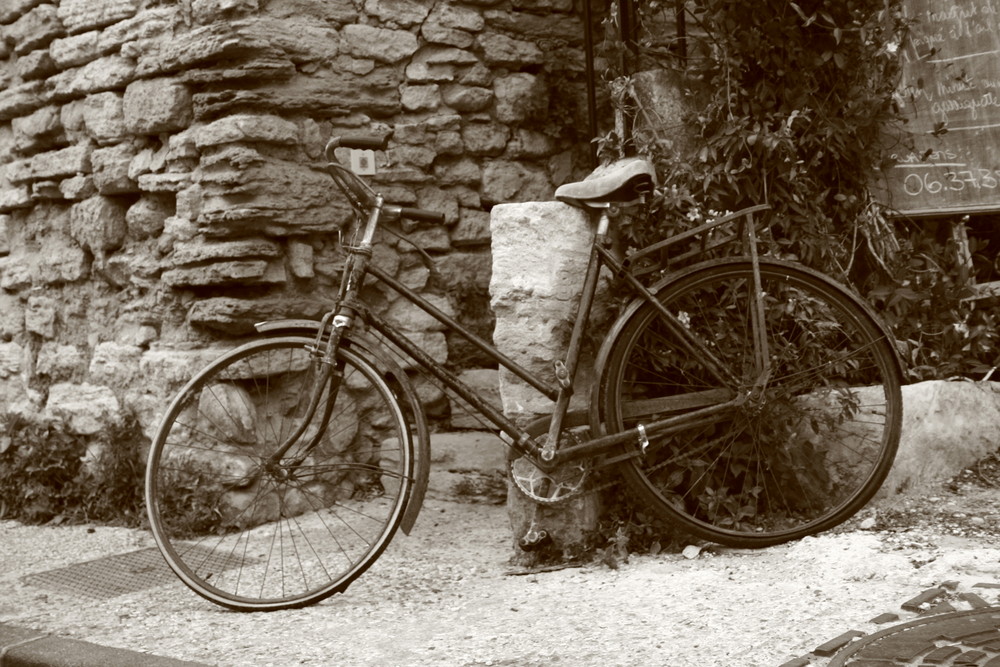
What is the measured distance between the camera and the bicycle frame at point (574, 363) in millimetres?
4086

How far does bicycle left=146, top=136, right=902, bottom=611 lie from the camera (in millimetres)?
4078

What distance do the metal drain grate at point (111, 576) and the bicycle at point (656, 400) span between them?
141 mm

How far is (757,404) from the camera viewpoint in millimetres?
4160

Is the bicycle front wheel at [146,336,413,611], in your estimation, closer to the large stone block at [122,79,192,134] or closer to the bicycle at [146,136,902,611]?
the bicycle at [146,136,902,611]

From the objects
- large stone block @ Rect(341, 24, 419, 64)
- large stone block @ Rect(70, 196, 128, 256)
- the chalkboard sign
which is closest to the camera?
the chalkboard sign

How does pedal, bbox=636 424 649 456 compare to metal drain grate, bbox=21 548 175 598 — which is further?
metal drain grate, bbox=21 548 175 598

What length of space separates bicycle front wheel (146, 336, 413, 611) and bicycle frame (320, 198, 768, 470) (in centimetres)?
18

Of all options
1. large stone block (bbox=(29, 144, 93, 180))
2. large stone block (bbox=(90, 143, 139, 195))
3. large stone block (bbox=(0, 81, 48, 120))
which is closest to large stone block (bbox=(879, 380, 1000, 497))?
large stone block (bbox=(90, 143, 139, 195))

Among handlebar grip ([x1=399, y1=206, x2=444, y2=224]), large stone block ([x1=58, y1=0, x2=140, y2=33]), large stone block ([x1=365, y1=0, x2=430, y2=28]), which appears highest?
large stone block ([x1=58, y1=0, x2=140, y2=33])

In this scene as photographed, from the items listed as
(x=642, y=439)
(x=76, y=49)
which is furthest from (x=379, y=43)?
(x=642, y=439)

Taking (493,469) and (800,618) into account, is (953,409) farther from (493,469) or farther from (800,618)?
(493,469)

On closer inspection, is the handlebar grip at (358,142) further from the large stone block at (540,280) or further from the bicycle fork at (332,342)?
the large stone block at (540,280)

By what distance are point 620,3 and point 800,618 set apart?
242 cm

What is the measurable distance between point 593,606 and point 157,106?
2.92 meters
